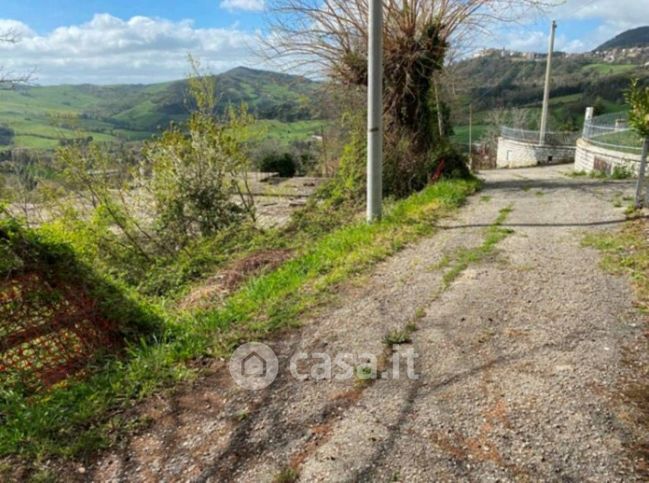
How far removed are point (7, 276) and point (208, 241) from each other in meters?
6.16

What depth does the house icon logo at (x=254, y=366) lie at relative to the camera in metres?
3.16

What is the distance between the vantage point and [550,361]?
3105mm

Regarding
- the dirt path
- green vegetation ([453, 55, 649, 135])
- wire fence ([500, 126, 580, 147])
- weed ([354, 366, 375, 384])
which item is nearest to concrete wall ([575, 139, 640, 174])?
wire fence ([500, 126, 580, 147])

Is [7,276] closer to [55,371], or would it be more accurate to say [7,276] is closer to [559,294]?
[55,371]

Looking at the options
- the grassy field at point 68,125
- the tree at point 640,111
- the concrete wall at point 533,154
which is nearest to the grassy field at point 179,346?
the tree at point 640,111

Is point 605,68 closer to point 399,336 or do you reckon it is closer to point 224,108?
point 224,108

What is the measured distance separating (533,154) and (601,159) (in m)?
14.3

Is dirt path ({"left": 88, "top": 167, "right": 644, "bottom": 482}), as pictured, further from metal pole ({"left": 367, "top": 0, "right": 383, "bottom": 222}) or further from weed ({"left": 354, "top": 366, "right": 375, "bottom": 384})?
metal pole ({"left": 367, "top": 0, "right": 383, "bottom": 222})

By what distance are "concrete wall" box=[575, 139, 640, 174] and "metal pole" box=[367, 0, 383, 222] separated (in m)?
10.8

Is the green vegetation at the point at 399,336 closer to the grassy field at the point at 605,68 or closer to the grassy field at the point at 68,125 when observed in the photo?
the grassy field at the point at 68,125

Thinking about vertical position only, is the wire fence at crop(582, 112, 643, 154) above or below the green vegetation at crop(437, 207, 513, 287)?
above

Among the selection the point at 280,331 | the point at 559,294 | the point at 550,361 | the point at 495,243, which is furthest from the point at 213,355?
the point at 495,243

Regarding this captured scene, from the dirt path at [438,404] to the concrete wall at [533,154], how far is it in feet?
95.5

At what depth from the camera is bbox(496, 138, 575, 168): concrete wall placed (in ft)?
97.8
